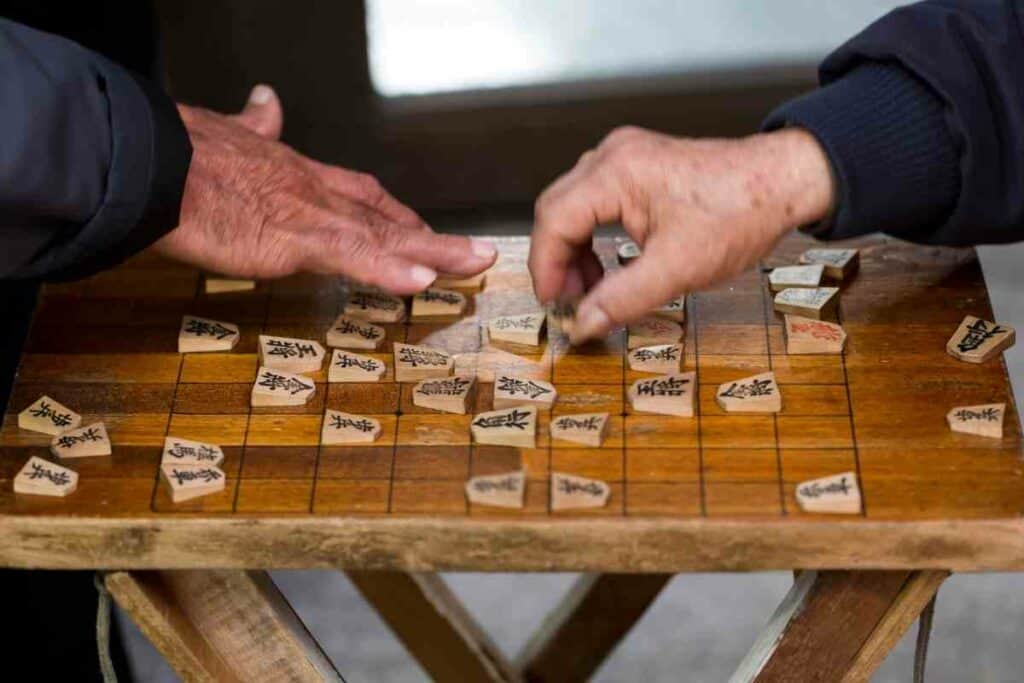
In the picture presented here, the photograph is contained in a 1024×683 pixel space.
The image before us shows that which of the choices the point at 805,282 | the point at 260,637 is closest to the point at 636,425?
the point at 805,282

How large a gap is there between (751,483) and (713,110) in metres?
1.46

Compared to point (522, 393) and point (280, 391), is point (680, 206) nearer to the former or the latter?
point (522, 393)

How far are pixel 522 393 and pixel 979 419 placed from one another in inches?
15.7

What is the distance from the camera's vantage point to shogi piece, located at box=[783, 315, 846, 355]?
4.65 feet

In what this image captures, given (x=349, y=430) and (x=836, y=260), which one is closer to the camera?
(x=349, y=430)

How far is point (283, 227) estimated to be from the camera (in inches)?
58.7

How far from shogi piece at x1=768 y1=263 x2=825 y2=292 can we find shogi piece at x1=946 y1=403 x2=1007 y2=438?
24 cm

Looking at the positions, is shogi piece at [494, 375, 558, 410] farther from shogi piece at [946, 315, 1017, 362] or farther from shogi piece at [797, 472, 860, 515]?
shogi piece at [946, 315, 1017, 362]

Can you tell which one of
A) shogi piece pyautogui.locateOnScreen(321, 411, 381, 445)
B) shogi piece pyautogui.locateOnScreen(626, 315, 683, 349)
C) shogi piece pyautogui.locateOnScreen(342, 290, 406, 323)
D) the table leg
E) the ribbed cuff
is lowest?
the table leg

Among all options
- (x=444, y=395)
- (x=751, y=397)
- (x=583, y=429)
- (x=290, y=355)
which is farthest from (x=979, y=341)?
(x=290, y=355)

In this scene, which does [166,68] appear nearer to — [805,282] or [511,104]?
[511,104]

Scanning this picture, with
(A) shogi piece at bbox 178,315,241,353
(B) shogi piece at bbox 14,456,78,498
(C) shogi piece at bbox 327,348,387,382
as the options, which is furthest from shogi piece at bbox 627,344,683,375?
(B) shogi piece at bbox 14,456,78,498

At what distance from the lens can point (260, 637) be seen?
4.48 ft

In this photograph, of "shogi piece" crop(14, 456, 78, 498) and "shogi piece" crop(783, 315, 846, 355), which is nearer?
"shogi piece" crop(14, 456, 78, 498)
